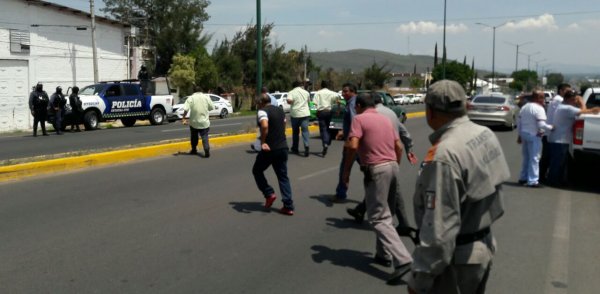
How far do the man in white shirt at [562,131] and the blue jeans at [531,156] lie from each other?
10.1 inches

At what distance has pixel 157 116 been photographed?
26.3 meters

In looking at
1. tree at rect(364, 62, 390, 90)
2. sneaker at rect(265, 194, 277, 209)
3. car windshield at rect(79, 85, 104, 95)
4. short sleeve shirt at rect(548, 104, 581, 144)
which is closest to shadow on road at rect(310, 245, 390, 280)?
sneaker at rect(265, 194, 277, 209)

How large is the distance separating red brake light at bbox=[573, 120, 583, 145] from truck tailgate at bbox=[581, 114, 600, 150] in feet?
0.22

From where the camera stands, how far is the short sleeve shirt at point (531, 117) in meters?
9.46

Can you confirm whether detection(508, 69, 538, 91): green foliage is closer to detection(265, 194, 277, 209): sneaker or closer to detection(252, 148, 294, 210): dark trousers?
detection(265, 194, 277, 209): sneaker

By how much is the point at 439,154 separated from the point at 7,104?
29716 mm

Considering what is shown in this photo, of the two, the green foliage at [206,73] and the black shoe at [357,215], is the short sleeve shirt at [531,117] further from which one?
the green foliage at [206,73]

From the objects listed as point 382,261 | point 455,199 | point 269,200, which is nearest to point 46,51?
point 269,200

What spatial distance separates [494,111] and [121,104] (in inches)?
591

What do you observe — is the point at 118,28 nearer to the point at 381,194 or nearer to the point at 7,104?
the point at 7,104

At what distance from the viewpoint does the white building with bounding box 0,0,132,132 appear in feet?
95.0

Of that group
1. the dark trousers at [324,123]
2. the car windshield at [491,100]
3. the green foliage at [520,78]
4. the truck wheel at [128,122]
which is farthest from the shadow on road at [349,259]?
the green foliage at [520,78]

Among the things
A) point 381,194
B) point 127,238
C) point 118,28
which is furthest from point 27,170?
point 118,28

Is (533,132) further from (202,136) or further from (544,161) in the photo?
(202,136)
